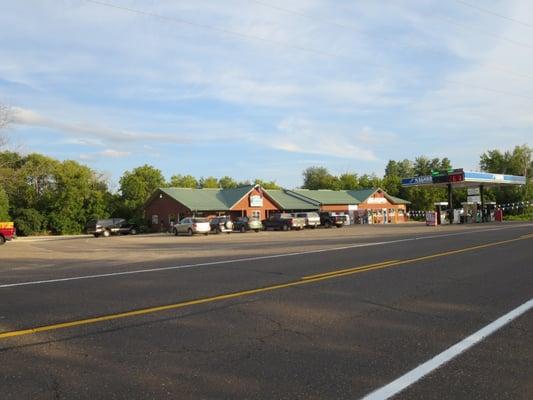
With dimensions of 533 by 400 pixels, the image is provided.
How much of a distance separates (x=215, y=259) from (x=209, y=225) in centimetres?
2807

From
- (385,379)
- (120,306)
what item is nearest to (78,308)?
(120,306)

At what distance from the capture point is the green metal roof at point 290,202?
66.2 m

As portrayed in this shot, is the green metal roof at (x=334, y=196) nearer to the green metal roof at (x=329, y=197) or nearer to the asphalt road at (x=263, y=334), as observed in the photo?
the green metal roof at (x=329, y=197)

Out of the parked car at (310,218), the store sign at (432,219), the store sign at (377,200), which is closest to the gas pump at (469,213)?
the store sign at (432,219)

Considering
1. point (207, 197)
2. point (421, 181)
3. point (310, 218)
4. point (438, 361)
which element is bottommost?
point (438, 361)

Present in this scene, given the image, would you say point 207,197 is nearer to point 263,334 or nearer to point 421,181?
point 421,181

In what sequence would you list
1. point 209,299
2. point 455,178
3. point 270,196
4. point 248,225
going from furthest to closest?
point 270,196 < point 455,178 < point 248,225 < point 209,299

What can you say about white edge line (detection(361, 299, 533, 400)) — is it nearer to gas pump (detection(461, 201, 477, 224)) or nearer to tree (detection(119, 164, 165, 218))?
gas pump (detection(461, 201, 477, 224))

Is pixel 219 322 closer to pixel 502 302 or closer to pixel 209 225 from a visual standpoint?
pixel 502 302

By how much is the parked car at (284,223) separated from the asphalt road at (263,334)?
36.1 metres

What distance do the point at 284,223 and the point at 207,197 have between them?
1511 cm

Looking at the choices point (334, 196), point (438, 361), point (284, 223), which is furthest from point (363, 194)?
point (438, 361)

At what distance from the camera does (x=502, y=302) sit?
912cm

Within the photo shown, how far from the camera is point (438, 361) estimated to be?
5.76 metres
